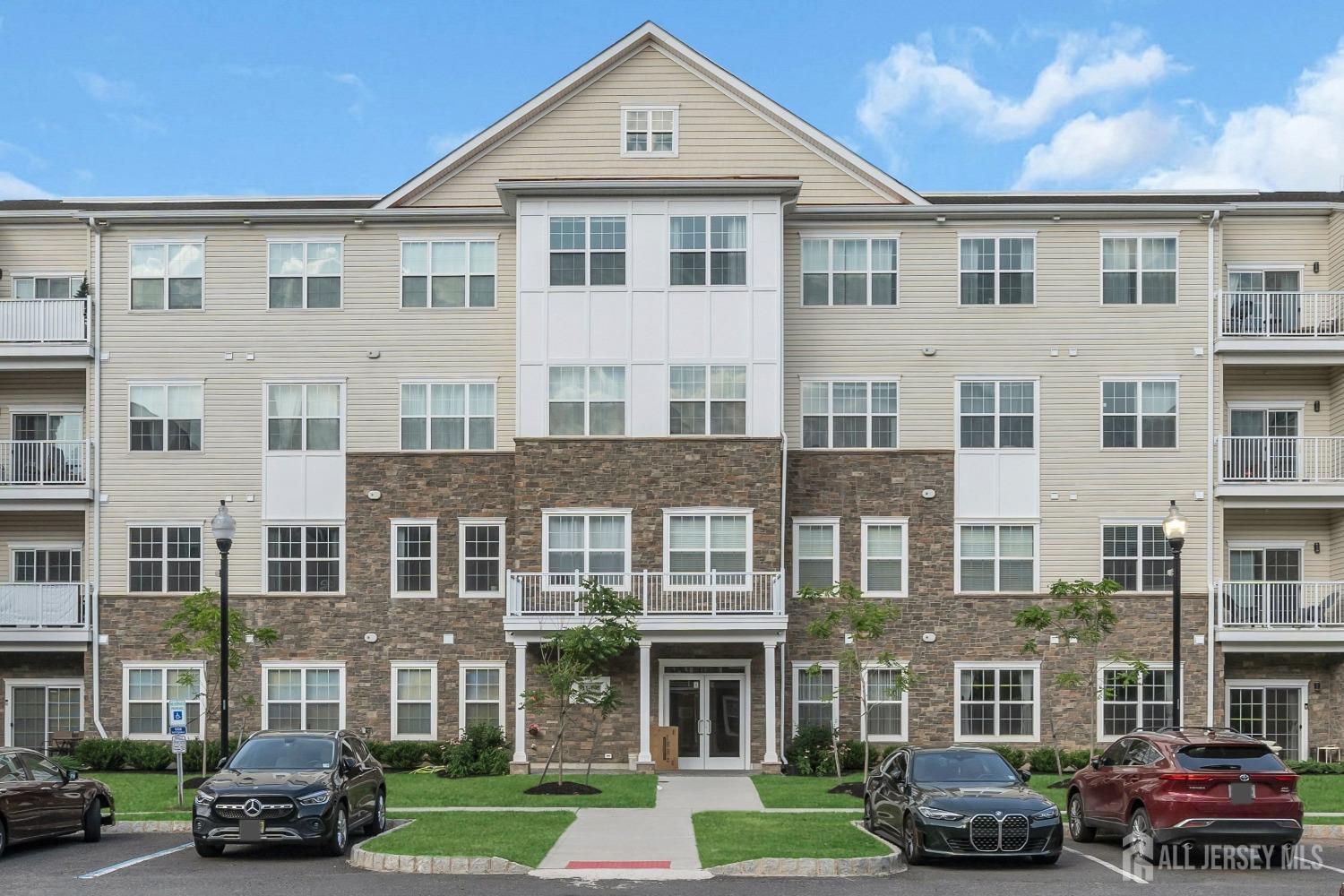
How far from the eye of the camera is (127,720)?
3491 centimetres

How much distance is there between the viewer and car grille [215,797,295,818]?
1900 centimetres

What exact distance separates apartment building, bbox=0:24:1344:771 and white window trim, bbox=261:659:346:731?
0.21 ft

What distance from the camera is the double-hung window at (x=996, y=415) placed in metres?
35.2

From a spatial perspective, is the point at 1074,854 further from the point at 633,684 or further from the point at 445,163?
the point at 445,163

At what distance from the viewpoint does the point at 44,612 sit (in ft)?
114

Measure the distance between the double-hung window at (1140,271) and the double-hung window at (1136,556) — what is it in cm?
532

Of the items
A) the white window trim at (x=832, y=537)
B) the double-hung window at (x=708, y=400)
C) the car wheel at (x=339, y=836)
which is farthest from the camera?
the white window trim at (x=832, y=537)

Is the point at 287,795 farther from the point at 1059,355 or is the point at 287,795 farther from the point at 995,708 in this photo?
the point at 1059,355

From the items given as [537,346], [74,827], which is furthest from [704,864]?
[537,346]

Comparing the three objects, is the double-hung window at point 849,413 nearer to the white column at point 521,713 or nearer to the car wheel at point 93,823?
the white column at point 521,713

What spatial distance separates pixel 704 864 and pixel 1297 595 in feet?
69.8

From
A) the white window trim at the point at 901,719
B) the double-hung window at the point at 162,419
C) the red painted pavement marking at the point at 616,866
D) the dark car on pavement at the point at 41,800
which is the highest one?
the double-hung window at the point at 162,419

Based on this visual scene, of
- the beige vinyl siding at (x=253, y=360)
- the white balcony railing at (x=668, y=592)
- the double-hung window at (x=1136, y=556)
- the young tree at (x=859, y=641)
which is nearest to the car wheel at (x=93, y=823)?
the white balcony railing at (x=668, y=592)

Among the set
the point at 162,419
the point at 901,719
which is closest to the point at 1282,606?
the point at 901,719
